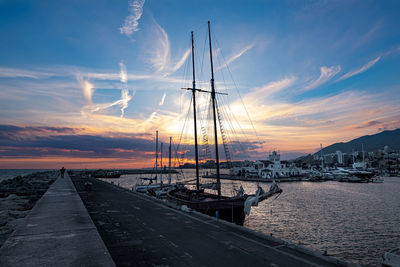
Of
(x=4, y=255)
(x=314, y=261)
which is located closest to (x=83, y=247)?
(x=4, y=255)

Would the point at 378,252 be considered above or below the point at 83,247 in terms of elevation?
below

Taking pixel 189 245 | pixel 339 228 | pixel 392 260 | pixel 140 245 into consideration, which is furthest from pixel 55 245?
pixel 339 228

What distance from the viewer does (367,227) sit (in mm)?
26312

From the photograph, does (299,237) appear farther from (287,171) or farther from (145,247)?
(287,171)

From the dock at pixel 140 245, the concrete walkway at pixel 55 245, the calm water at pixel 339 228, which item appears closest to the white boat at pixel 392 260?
the calm water at pixel 339 228

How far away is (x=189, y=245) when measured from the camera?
37.3 ft

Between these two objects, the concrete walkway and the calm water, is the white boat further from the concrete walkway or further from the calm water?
the concrete walkway

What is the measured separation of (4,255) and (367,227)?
32.4 metres

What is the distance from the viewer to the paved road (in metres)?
9.40

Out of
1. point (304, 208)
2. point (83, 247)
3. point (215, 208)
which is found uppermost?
point (83, 247)

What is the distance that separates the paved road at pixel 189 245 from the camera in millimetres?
9398

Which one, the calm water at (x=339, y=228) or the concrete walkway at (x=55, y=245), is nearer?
the concrete walkway at (x=55, y=245)

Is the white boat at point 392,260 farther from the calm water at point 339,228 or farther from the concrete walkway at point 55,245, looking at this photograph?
the concrete walkway at point 55,245

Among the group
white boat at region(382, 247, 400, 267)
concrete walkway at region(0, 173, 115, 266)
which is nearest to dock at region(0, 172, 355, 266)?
concrete walkway at region(0, 173, 115, 266)
